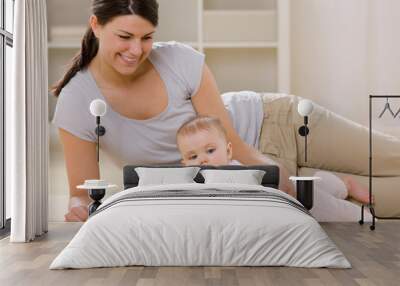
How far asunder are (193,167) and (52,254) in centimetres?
171

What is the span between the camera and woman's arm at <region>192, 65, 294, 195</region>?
6.43 meters

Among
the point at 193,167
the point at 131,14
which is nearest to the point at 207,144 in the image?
the point at 193,167

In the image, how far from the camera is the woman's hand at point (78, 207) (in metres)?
6.55

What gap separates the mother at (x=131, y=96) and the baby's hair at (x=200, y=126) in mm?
48

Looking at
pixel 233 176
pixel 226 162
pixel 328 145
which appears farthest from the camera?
pixel 328 145

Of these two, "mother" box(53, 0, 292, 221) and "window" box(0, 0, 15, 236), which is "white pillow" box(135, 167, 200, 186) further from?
"window" box(0, 0, 15, 236)

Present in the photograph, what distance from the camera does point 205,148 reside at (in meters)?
6.31

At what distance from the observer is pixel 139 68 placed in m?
6.36

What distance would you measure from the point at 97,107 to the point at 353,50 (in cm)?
257

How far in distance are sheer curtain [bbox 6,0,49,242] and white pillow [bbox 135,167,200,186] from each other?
2.93 feet

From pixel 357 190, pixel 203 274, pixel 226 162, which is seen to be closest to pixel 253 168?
pixel 226 162

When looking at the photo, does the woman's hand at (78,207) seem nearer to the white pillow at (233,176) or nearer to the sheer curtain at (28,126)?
the sheer curtain at (28,126)

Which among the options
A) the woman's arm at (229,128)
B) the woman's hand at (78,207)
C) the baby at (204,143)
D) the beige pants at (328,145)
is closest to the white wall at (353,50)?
the beige pants at (328,145)

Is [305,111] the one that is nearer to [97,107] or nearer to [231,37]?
[231,37]
